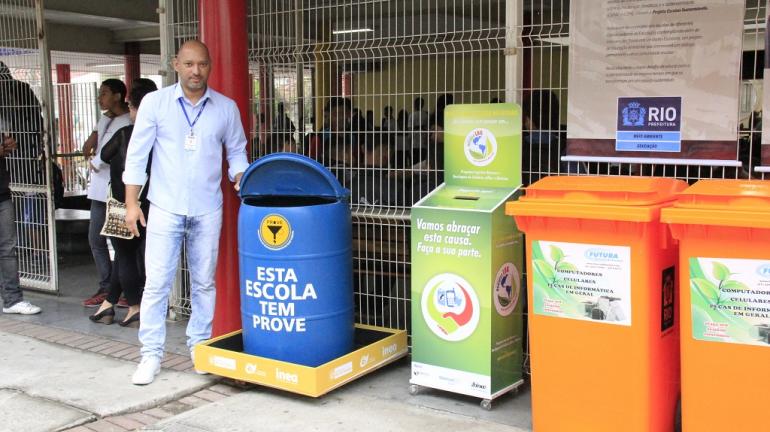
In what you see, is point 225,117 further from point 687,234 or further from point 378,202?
point 687,234

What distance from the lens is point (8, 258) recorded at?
19.8ft

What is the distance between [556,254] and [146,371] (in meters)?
2.51

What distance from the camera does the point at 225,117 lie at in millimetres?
4512

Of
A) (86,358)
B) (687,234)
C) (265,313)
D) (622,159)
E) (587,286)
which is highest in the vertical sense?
(622,159)

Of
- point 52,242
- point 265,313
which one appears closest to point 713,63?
point 265,313

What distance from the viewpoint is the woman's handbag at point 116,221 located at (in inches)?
205

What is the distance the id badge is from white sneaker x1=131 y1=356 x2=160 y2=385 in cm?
126

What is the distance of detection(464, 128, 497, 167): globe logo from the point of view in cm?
404

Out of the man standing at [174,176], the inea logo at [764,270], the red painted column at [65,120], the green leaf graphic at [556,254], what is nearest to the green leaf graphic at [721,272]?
the inea logo at [764,270]

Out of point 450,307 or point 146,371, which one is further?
point 146,371

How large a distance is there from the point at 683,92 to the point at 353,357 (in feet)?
7.30

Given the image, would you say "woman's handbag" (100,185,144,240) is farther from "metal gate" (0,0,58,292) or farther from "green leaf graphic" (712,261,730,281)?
"green leaf graphic" (712,261,730,281)

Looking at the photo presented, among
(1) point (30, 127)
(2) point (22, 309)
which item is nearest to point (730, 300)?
(2) point (22, 309)

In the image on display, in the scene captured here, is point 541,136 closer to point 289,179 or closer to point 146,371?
point 289,179
